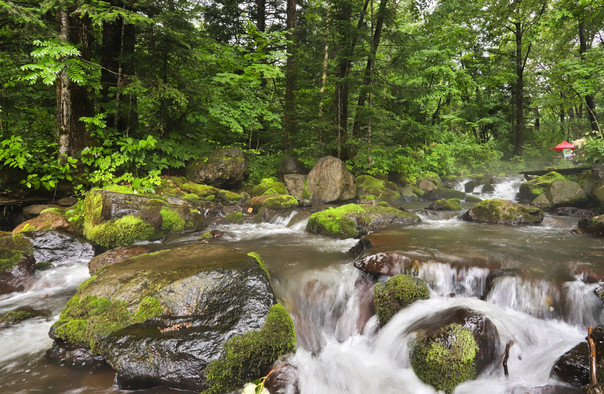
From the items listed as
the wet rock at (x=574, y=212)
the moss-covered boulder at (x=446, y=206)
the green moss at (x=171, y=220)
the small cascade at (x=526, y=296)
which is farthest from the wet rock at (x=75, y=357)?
the wet rock at (x=574, y=212)

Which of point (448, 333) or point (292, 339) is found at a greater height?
point (448, 333)

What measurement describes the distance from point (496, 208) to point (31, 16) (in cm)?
1187

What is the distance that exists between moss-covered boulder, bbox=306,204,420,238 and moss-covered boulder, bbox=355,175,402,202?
3192mm

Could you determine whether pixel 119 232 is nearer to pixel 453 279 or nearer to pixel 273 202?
pixel 273 202

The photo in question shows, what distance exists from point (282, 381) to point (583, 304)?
160 inches

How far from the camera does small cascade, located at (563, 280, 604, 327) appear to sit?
12.1ft

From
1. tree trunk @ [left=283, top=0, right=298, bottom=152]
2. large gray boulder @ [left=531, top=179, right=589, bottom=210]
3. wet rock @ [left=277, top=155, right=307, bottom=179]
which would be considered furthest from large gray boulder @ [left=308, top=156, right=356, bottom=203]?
large gray boulder @ [left=531, top=179, right=589, bottom=210]

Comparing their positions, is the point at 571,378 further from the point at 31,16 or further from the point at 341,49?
the point at 341,49

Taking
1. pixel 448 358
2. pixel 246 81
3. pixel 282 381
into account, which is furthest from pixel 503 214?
pixel 246 81

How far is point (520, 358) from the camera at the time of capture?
3338mm

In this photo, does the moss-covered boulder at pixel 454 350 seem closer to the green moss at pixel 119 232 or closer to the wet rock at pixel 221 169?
the green moss at pixel 119 232

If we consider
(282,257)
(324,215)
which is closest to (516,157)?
(324,215)

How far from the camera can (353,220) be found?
25.1 feet

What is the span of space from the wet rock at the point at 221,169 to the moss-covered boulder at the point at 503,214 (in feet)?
26.8
